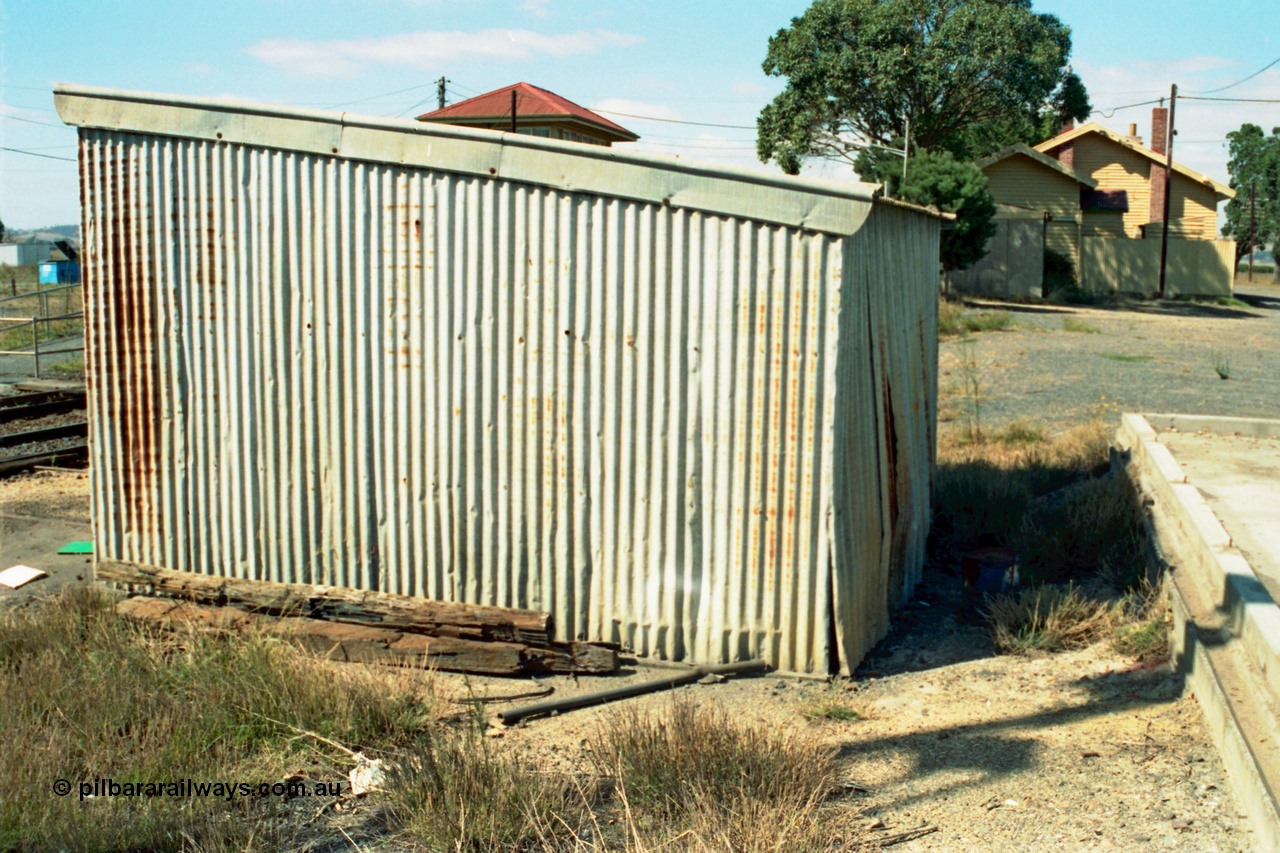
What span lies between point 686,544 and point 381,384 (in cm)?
208

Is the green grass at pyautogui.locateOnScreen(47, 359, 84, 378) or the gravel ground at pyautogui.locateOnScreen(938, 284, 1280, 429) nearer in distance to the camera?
the gravel ground at pyautogui.locateOnScreen(938, 284, 1280, 429)

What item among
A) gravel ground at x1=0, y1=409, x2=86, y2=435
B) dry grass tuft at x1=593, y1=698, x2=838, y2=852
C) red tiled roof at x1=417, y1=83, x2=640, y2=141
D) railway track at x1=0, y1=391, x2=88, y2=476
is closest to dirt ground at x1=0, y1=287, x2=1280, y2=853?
dry grass tuft at x1=593, y1=698, x2=838, y2=852

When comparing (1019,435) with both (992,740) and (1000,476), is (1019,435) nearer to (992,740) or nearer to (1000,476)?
(1000,476)

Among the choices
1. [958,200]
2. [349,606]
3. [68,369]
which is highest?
[958,200]

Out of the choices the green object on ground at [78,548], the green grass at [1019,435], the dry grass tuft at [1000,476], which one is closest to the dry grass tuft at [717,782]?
the dry grass tuft at [1000,476]

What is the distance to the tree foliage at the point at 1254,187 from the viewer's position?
218ft

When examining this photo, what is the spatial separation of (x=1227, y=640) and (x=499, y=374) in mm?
4050

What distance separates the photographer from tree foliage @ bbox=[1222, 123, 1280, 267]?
66.5 meters

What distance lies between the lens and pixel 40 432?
13.0 meters

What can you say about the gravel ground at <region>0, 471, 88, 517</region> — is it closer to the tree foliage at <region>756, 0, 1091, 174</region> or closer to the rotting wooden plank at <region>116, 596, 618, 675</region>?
the rotting wooden plank at <region>116, 596, 618, 675</region>

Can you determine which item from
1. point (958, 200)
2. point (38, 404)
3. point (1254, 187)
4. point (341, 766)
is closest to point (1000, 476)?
point (341, 766)

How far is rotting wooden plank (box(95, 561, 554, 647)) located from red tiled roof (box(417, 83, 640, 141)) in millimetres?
Result: 16397

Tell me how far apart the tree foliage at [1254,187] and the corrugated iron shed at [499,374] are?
221 feet

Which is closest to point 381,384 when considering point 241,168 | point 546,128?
point 241,168
